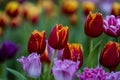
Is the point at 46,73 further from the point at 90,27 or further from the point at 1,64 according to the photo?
the point at 1,64

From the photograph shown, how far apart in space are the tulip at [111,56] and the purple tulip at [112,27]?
9cm

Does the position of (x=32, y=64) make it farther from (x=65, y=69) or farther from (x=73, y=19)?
(x=73, y=19)

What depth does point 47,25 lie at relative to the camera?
4.00 m

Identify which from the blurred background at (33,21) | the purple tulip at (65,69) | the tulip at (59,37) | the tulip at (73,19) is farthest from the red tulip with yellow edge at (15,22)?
the purple tulip at (65,69)

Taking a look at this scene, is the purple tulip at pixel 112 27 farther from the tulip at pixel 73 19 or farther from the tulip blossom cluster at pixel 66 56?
the tulip at pixel 73 19

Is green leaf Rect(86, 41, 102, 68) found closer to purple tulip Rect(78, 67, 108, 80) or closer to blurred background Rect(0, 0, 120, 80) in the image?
purple tulip Rect(78, 67, 108, 80)

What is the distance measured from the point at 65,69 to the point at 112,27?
1.05 feet

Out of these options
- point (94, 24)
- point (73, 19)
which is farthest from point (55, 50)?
point (73, 19)

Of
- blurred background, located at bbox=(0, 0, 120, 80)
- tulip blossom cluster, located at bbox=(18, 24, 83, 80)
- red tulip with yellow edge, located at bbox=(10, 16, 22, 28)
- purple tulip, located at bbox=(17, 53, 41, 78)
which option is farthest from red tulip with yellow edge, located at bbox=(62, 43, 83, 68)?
red tulip with yellow edge, located at bbox=(10, 16, 22, 28)

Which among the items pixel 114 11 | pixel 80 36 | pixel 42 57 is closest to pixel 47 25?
pixel 80 36

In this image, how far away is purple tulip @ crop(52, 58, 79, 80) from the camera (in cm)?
159

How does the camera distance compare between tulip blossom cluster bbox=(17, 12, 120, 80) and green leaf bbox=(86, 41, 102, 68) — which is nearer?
tulip blossom cluster bbox=(17, 12, 120, 80)

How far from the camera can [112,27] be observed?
1.83 metres

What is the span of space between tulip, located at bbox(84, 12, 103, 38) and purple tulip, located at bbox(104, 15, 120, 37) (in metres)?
0.03
